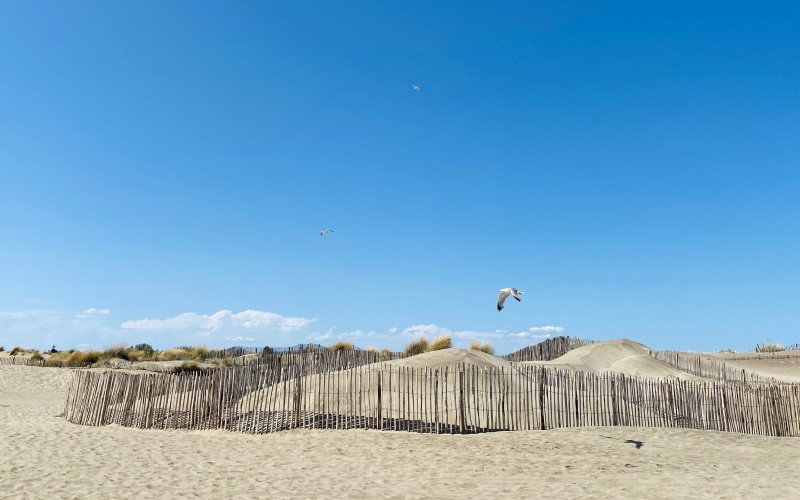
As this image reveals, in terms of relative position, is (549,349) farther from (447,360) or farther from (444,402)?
(444,402)

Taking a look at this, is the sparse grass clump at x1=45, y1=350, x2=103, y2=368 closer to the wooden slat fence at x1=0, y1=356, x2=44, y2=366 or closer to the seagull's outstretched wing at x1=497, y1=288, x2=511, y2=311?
the wooden slat fence at x1=0, y1=356, x2=44, y2=366

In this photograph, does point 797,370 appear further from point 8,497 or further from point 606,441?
point 8,497

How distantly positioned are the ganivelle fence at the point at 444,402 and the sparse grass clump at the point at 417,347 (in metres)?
12.0

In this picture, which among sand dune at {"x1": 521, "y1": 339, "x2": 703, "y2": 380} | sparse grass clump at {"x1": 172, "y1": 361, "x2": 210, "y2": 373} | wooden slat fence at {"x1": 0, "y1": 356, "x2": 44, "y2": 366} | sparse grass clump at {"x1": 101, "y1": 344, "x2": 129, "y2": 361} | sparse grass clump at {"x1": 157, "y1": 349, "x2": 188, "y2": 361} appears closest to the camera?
sand dune at {"x1": 521, "y1": 339, "x2": 703, "y2": 380}

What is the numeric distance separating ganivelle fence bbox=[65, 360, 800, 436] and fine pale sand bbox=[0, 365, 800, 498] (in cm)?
44

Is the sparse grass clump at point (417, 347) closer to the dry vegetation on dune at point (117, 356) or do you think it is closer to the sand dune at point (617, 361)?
the sand dune at point (617, 361)

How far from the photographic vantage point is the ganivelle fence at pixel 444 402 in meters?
13.8

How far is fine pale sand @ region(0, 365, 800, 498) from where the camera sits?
9086 millimetres

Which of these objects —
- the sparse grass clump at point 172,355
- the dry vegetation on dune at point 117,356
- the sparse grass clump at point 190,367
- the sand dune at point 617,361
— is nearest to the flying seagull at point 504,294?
the sand dune at point 617,361

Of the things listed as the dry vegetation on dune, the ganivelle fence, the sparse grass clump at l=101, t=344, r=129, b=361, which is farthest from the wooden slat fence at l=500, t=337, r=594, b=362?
the sparse grass clump at l=101, t=344, r=129, b=361

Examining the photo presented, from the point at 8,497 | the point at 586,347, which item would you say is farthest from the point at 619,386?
the point at 586,347

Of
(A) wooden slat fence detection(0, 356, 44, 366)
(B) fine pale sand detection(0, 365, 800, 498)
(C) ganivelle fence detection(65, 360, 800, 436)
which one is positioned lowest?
(B) fine pale sand detection(0, 365, 800, 498)

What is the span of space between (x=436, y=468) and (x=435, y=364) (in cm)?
A: 735

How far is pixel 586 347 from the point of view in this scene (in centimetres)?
2925
